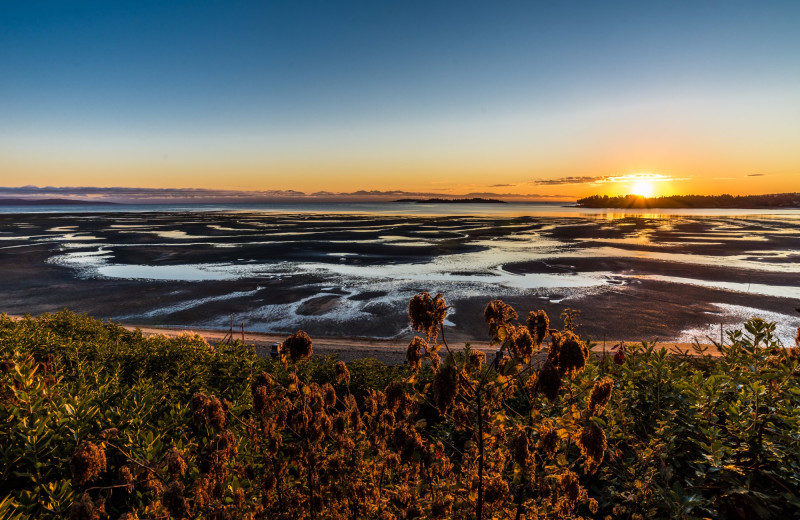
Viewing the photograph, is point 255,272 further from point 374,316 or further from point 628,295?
point 628,295

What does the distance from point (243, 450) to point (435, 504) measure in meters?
2.16

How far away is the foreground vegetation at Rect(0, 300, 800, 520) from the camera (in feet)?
7.66

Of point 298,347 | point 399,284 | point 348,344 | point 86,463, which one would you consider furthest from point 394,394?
point 399,284

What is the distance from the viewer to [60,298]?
83.9 ft

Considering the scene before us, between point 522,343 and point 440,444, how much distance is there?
1.69m

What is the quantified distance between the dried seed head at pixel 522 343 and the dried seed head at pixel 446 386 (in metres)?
0.54

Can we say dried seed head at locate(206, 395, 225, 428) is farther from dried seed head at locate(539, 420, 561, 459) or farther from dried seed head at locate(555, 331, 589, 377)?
dried seed head at locate(555, 331, 589, 377)

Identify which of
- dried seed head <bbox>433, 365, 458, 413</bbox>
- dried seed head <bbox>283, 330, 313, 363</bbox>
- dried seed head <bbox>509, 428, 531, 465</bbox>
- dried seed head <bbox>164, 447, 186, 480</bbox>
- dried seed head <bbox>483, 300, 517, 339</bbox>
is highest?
dried seed head <bbox>483, 300, 517, 339</bbox>

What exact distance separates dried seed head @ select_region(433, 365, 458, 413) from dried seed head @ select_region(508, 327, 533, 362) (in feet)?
1.77

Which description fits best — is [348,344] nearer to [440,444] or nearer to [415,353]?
[440,444]

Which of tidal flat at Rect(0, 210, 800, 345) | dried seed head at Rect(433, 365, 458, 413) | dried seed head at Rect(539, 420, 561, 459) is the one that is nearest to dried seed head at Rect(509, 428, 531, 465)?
dried seed head at Rect(539, 420, 561, 459)

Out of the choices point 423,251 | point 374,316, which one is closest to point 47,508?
point 374,316

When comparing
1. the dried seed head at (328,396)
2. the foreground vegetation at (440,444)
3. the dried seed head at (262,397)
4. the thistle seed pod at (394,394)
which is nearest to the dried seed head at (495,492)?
the foreground vegetation at (440,444)

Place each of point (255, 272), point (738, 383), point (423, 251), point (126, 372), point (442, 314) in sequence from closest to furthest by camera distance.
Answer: point (442, 314)
point (738, 383)
point (126, 372)
point (255, 272)
point (423, 251)
